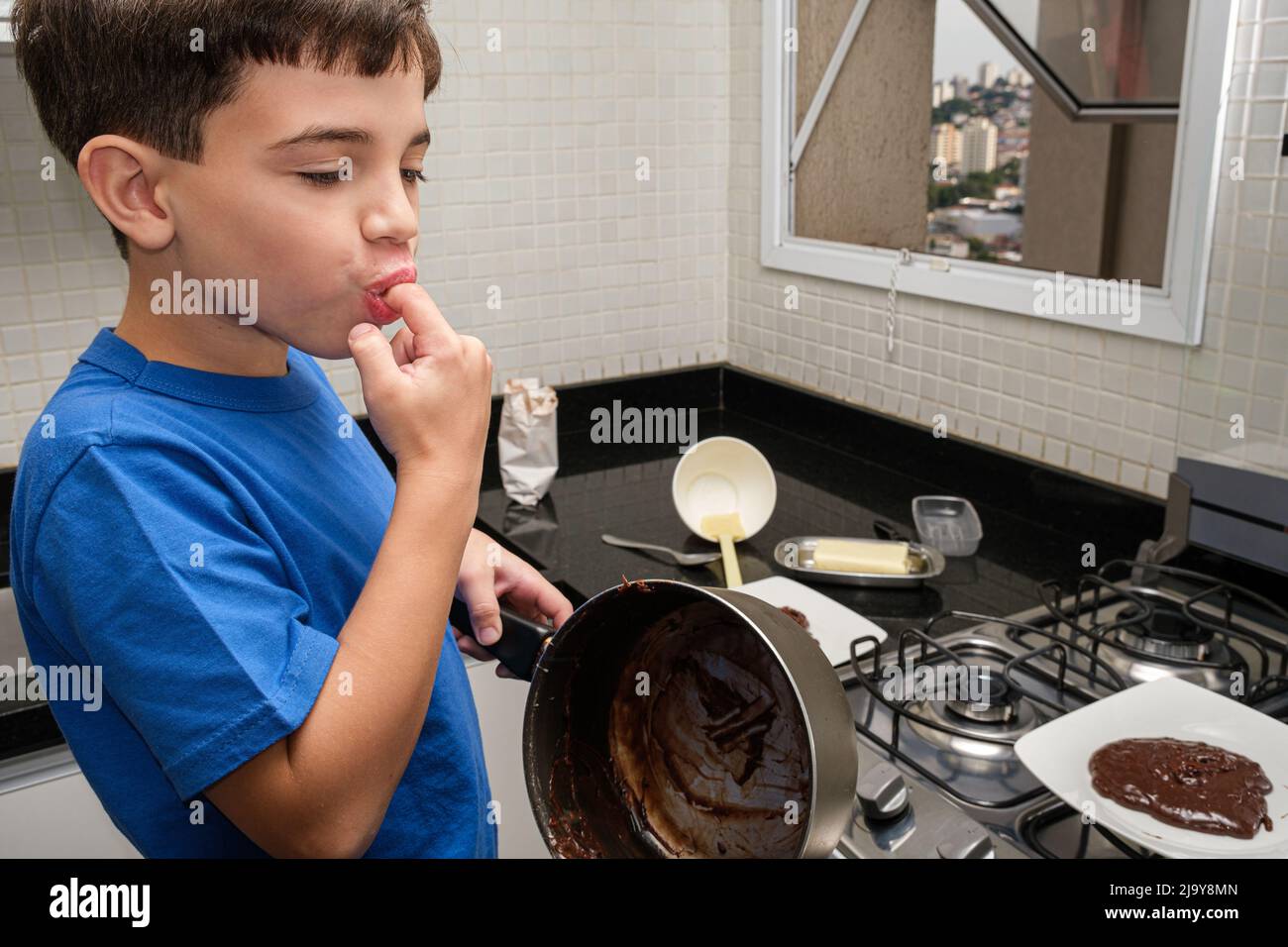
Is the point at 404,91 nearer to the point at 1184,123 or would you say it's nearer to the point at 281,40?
the point at 281,40

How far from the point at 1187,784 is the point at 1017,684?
0.88ft

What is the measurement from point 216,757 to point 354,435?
1.20ft

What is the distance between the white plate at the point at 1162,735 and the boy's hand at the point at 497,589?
453mm

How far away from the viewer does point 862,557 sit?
153 cm

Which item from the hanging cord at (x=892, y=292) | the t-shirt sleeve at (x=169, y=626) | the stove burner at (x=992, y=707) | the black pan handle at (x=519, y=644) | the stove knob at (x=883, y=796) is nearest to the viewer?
the t-shirt sleeve at (x=169, y=626)

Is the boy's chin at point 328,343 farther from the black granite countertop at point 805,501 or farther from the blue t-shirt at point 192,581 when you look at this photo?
the black granite countertop at point 805,501

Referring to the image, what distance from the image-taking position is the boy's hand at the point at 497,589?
0.89 m

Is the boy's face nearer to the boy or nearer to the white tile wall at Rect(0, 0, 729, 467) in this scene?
the boy

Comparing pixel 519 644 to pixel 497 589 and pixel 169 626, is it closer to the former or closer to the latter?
pixel 497 589

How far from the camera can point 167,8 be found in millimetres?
657

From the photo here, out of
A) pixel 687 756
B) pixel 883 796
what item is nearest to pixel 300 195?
pixel 687 756

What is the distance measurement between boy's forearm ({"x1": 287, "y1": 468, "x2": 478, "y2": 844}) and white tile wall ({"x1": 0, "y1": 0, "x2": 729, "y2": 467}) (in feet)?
4.16

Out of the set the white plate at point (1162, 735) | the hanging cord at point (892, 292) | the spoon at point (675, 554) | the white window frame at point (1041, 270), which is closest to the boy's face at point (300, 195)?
the white plate at point (1162, 735)
